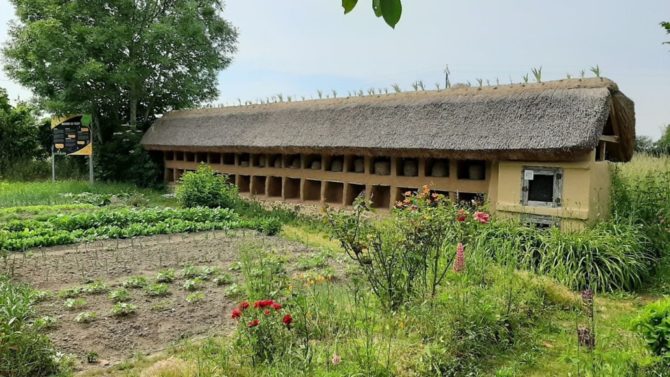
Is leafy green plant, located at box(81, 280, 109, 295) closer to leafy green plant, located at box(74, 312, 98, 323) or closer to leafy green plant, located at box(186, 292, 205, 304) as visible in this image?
leafy green plant, located at box(74, 312, 98, 323)

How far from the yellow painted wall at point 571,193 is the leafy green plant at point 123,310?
5911 millimetres

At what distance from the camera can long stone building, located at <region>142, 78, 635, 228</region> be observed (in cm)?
805

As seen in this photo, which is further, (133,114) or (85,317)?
(133,114)

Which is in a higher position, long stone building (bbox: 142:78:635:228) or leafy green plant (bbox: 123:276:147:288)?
long stone building (bbox: 142:78:635:228)

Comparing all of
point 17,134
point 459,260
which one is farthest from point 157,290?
point 17,134

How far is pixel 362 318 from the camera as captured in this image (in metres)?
4.62

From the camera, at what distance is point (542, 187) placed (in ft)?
27.5

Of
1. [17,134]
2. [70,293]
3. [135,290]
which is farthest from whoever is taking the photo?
[17,134]

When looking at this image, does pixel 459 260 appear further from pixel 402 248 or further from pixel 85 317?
pixel 85 317

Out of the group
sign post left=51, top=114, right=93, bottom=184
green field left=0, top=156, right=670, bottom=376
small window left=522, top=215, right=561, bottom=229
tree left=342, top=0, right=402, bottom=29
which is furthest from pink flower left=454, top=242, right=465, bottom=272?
sign post left=51, top=114, right=93, bottom=184

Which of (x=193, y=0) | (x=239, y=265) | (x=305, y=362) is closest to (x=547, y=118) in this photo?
(x=239, y=265)

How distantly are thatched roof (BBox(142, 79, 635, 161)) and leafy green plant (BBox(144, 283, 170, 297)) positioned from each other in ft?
17.3

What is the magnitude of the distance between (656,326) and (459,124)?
626 cm

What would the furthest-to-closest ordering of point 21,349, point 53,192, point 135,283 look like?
point 53,192 < point 135,283 < point 21,349
